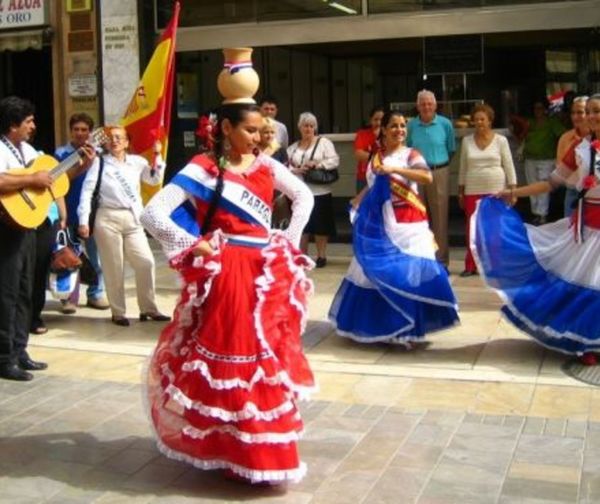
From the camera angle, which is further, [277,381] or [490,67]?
[490,67]

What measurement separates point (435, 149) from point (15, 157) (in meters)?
4.73

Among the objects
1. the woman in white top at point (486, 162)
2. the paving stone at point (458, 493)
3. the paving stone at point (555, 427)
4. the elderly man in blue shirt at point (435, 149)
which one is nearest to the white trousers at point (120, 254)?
the elderly man in blue shirt at point (435, 149)

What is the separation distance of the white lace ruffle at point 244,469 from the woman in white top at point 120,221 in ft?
11.6

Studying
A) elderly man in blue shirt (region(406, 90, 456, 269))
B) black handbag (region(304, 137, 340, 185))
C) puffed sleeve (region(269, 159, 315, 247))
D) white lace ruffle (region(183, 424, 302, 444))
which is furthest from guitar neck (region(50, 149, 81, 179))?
elderly man in blue shirt (region(406, 90, 456, 269))

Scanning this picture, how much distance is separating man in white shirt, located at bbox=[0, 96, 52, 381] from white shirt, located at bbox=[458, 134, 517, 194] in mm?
4660

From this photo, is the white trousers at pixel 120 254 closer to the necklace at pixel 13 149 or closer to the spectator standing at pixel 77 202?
the spectator standing at pixel 77 202

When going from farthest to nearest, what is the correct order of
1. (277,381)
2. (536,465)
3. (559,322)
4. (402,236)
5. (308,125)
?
(308,125), (402,236), (559,322), (536,465), (277,381)

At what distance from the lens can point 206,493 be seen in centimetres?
410

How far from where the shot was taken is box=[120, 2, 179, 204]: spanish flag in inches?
305

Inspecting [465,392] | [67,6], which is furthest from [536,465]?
[67,6]

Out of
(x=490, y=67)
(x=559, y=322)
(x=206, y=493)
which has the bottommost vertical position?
(x=206, y=493)

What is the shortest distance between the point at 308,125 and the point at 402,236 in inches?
148

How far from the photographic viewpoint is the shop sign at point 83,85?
1283 centimetres

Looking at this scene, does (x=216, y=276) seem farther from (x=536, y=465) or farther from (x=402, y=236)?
(x=402, y=236)
